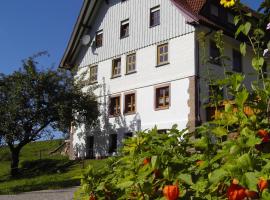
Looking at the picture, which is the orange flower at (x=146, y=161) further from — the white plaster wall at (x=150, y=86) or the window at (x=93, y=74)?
the window at (x=93, y=74)

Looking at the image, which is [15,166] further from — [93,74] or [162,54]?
[162,54]

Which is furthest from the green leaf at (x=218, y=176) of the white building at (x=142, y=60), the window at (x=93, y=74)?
the window at (x=93, y=74)

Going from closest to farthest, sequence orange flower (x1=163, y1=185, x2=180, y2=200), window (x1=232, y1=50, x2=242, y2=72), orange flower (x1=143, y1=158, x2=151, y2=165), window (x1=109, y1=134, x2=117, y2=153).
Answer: orange flower (x1=163, y1=185, x2=180, y2=200), orange flower (x1=143, y1=158, x2=151, y2=165), window (x1=232, y1=50, x2=242, y2=72), window (x1=109, y1=134, x2=117, y2=153)

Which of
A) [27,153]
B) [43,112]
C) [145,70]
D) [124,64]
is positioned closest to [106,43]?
[124,64]

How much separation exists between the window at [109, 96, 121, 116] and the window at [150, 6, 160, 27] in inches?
193

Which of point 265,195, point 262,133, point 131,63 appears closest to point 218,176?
point 265,195

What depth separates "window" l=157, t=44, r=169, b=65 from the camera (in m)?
25.2

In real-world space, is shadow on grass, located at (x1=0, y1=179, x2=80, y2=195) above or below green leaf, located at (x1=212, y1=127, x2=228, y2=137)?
below

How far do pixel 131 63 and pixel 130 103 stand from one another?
2310mm

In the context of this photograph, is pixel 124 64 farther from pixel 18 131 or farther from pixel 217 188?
pixel 217 188

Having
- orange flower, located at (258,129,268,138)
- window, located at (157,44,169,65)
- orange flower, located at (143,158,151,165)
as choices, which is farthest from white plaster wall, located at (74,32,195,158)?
orange flower, located at (258,129,268,138)

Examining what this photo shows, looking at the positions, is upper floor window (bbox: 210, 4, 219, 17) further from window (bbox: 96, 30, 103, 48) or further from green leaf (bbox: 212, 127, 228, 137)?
green leaf (bbox: 212, 127, 228, 137)

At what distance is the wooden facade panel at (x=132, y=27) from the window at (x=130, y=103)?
2.70 metres

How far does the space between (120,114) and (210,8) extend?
7847mm
